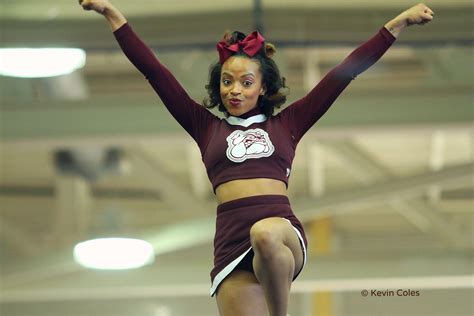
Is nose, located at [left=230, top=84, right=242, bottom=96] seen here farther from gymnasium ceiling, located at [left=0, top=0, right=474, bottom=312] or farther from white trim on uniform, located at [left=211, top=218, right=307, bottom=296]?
gymnasium ceiling, located at [left=0, top=0, right=474, bottom=312]

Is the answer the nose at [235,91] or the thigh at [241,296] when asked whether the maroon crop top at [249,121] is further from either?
the thigh at [241,296]

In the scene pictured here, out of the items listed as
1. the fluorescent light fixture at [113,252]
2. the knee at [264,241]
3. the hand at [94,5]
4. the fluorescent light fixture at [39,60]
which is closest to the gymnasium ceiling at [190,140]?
the fluorescent light fixture at [39,60]

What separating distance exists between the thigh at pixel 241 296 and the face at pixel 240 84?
1.49ft

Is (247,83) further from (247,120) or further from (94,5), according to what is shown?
(94,5)

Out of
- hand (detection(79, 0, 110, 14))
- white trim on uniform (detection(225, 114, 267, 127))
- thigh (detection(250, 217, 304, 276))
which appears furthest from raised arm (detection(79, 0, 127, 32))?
thigh (detection(250, 217, 304, 276))

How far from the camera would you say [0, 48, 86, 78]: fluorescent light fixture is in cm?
619

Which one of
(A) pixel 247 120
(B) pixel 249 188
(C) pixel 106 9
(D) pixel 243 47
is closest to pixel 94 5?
(C) pixel 106 9

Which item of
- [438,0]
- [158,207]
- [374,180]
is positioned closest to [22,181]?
[158,207]

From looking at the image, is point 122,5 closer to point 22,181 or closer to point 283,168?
point 283,168

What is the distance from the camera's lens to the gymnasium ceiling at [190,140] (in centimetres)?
607

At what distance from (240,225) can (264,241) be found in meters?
0.18

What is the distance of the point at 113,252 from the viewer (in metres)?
8.25

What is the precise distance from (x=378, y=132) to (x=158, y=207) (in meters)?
4.88

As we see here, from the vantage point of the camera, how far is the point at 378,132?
22.4 feet
